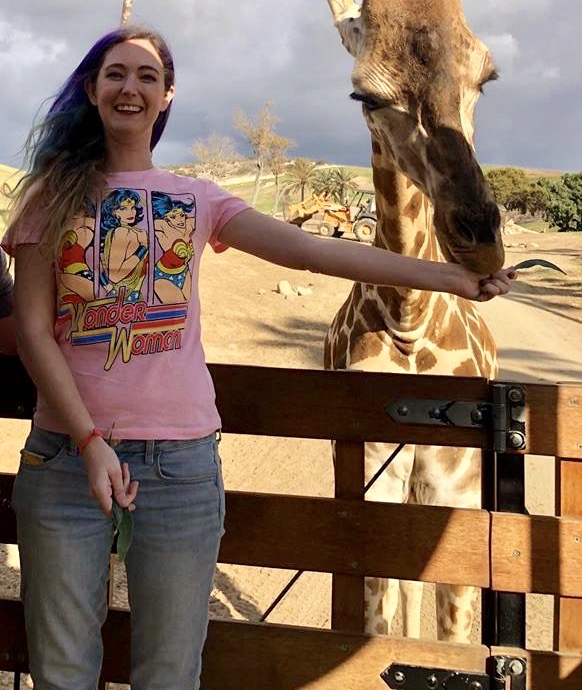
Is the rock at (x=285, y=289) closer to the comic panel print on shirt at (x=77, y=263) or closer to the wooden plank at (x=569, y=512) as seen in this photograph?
the wooden plank at (x=569, y=512)

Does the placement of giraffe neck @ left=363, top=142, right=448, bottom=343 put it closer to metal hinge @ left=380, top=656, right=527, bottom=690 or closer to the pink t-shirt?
the pink t-shirt

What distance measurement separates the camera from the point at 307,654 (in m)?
2.28

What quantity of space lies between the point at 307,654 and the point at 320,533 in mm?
373

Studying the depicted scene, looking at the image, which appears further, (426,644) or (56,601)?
(426,644)

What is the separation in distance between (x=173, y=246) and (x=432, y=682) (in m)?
1.45

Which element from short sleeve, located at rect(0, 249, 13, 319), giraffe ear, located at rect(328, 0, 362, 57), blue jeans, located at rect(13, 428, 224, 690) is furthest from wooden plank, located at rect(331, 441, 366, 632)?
giraffe ear, located at rect(328, 0, 362, 57)

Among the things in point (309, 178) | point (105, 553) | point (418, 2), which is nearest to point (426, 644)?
point (105, 553)

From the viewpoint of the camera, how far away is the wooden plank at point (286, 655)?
2248 mm

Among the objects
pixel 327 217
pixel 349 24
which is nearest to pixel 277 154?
pixel 327 217

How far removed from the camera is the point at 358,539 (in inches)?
88.2

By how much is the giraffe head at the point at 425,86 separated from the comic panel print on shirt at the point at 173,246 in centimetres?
77

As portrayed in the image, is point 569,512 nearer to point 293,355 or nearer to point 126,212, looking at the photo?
point 126,212

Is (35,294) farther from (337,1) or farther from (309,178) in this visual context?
(309,178)

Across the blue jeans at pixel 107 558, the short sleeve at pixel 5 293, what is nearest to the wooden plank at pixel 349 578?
the blue jeans at pixel 107 558
